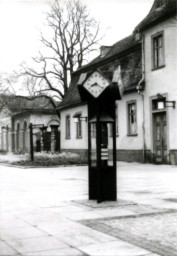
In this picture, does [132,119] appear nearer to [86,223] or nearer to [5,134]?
[86,223]

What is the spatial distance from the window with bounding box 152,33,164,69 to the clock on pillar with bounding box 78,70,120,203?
13.6 meters

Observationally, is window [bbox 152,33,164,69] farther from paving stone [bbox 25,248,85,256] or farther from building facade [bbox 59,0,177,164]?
paving stone [bbox 25,248,85,256]

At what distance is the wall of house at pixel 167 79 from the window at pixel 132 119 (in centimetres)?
170

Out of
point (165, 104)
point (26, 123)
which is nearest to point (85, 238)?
point (165, 104)

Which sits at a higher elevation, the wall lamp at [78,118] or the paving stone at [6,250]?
the wall lamp at [78,118]

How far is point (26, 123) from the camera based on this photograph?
48594mm

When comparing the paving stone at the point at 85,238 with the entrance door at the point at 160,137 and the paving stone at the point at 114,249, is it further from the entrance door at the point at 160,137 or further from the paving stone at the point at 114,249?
Answer: the entrance door at the point at 160,137

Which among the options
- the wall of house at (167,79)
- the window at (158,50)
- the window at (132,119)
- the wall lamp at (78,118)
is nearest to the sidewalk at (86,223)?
the wall of house at (167,79)

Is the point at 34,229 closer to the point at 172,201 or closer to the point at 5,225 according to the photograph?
the point at 5,225

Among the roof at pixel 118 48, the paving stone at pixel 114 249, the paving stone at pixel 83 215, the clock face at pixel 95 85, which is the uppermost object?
the roof at pixel 118 48

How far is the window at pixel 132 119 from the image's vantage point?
82.2 feet

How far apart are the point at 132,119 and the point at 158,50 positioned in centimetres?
445

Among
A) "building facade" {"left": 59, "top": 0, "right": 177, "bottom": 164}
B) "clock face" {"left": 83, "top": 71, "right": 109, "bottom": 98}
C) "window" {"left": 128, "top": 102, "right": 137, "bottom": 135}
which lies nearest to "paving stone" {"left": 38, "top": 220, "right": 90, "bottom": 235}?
"clock face" {"left": 83, "top": 71, "right": 109, "bottom": 98}

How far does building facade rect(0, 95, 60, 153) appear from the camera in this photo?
36.1 meters
